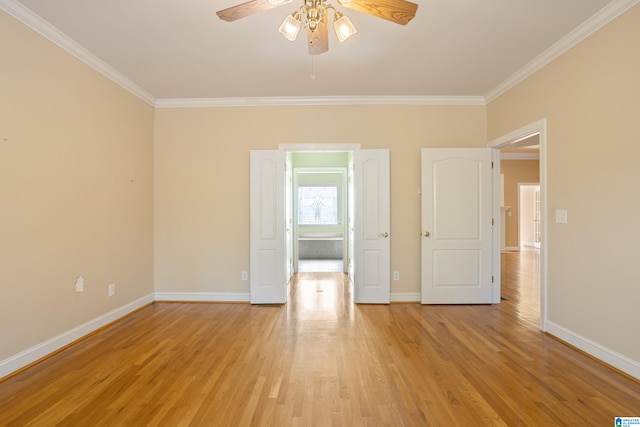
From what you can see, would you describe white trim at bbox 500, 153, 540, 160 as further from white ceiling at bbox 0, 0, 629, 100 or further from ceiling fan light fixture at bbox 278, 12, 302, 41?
ceiling fan light fixture at bbox 278, 12, 302, 41

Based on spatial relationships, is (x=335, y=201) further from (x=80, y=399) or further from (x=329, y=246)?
(x=80, y=399)

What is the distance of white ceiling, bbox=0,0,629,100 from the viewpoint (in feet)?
7.79

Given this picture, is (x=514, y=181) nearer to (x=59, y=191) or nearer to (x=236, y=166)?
(x=236, y=166)

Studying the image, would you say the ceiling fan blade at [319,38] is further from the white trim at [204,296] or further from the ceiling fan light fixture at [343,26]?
the white trim at [204,296]

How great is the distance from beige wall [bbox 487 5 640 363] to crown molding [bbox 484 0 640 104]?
47 millimetres

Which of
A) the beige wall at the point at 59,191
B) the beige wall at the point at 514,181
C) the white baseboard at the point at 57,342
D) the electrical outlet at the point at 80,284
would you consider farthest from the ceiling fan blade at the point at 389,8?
the beige wall at the point at 514,181

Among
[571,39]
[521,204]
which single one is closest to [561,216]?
[571,39]

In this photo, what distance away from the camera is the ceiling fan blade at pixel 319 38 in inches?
77.4

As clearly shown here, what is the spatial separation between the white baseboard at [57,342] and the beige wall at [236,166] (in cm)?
76

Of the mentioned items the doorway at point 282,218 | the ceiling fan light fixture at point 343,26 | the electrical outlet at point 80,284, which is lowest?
the electrical outlet at point 80,284

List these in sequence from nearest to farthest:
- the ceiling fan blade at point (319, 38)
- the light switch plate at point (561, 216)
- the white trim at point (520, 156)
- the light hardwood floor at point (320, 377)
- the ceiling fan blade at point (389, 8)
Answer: the ceiling fan blade at point (389, 8) < the light hardwood floor at point (320, 377) < the ceiling fan blade at point (319, 38) < the light switch plate at point (561, 216) < the white trim at point (520, 156)

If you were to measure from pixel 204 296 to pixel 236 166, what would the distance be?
1.84 meters

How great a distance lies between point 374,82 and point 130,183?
320 centimetres

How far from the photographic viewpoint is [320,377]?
2258 mm
